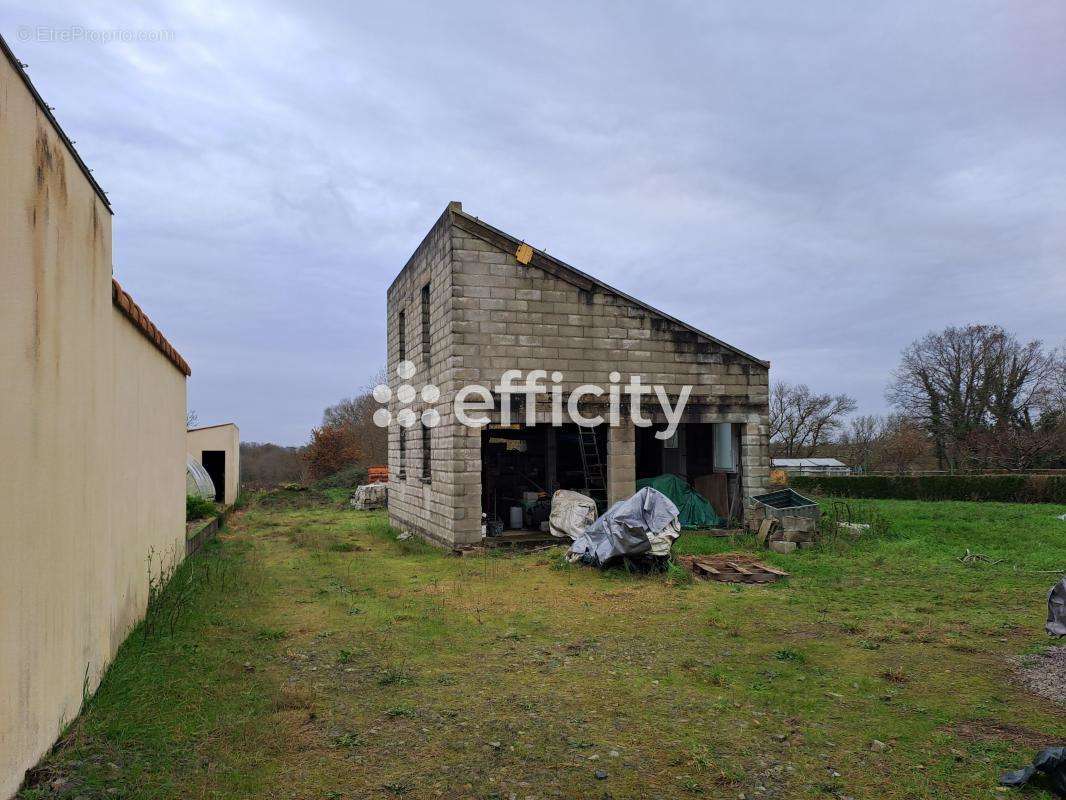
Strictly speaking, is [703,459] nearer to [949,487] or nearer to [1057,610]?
[1057,610]

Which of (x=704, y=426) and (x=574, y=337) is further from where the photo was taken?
(x=704, y=426)

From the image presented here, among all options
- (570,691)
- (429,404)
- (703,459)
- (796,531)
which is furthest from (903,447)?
(570,691)

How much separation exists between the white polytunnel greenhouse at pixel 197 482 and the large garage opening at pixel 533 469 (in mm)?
8440

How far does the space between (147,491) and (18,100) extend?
5091 mm

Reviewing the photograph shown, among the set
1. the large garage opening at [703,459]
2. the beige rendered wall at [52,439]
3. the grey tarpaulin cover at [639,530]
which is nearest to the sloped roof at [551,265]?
the large garage opening at [703,459]

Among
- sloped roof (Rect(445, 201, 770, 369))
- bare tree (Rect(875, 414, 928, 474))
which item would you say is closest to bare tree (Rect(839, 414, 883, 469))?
bare tree (Rect(875, 414, 928, 474))

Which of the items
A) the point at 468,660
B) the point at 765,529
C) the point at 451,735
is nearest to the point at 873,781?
the point at 451,735

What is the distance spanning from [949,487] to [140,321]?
77.9ft

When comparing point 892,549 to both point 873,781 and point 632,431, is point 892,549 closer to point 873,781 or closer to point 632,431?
point 632,431

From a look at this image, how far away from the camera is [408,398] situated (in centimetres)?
1557

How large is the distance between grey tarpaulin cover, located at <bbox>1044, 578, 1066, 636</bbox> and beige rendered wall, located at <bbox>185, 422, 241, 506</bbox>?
22.6 meters

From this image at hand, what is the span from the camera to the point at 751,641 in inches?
267

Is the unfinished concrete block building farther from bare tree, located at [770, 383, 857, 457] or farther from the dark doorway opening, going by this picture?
bare tree, located at [770, 383, 857, 457]

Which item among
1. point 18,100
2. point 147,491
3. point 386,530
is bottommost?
point 386,530
